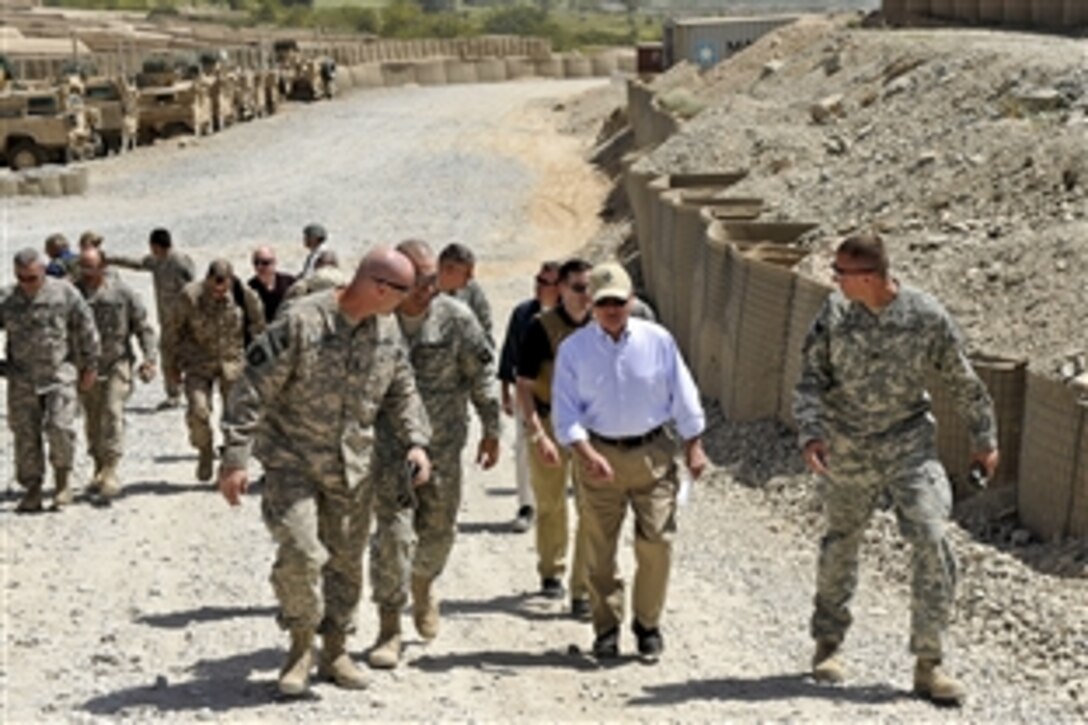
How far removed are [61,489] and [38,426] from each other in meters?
0.44

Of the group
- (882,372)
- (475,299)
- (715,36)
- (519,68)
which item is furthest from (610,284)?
(519,68)

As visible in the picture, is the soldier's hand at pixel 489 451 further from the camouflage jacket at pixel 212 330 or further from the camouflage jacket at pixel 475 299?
the camouflage jacket at pixel 212 330

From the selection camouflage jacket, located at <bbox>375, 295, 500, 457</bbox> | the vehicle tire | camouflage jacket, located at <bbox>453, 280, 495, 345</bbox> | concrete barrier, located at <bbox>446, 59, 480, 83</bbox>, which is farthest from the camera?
concrete barrier, located at <bbox>446, 59, 480, 83</bbox>

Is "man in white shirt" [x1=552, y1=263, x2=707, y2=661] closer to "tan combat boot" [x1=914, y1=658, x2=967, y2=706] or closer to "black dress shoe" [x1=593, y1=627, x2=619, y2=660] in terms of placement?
"black dress shoe" [x1=593, y1=627, x2=619, y2=660]

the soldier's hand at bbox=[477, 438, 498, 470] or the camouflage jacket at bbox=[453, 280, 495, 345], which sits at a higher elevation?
the camouflage jacket at bbox=[453, 280, 495, 345]

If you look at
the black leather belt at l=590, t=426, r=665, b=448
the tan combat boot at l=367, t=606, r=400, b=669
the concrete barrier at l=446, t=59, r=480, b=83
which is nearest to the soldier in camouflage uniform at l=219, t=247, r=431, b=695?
the tan combat boot at l=367, t=606, r=400, b=669

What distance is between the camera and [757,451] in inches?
520

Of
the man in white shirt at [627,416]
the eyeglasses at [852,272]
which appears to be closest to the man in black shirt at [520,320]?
the man in white shirt at [627,416]

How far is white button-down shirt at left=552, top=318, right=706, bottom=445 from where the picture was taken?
8258mm

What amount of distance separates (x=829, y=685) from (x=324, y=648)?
198cm

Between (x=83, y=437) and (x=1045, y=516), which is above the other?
(x=1045, y=516)

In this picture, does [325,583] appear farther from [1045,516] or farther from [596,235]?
[596,235]

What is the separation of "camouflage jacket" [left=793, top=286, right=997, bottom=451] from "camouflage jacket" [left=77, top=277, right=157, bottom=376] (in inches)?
247

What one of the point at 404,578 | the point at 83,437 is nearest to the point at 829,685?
the point at 404,578
